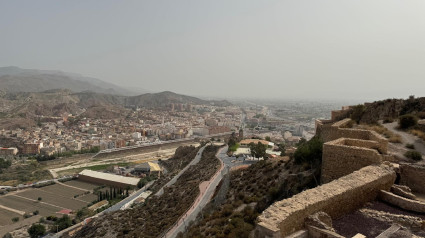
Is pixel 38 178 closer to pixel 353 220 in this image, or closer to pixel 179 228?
pixel 179 228

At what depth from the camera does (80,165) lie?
178 ft

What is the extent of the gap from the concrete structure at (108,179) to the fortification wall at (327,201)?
35704mm

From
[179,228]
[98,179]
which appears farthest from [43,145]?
Answer: [179,228]

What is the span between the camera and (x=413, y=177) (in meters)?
6.87

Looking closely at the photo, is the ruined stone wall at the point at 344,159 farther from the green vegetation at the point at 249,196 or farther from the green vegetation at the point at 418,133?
the green vegetation at the point at 418,133

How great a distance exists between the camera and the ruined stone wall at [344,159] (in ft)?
23.0

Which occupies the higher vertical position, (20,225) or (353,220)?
(353,220)

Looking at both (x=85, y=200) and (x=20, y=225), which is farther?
(x=85, y=200)

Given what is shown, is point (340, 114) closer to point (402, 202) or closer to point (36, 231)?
point (402, 202)

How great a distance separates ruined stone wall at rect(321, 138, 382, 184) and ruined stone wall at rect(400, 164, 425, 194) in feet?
2.10

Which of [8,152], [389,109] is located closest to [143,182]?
[389,109]

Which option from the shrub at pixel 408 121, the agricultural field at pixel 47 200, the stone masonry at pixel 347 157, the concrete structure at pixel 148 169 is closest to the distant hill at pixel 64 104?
the agricultural field at pixel 47 200

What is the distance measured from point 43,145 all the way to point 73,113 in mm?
65809

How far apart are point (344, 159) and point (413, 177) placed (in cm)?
158
